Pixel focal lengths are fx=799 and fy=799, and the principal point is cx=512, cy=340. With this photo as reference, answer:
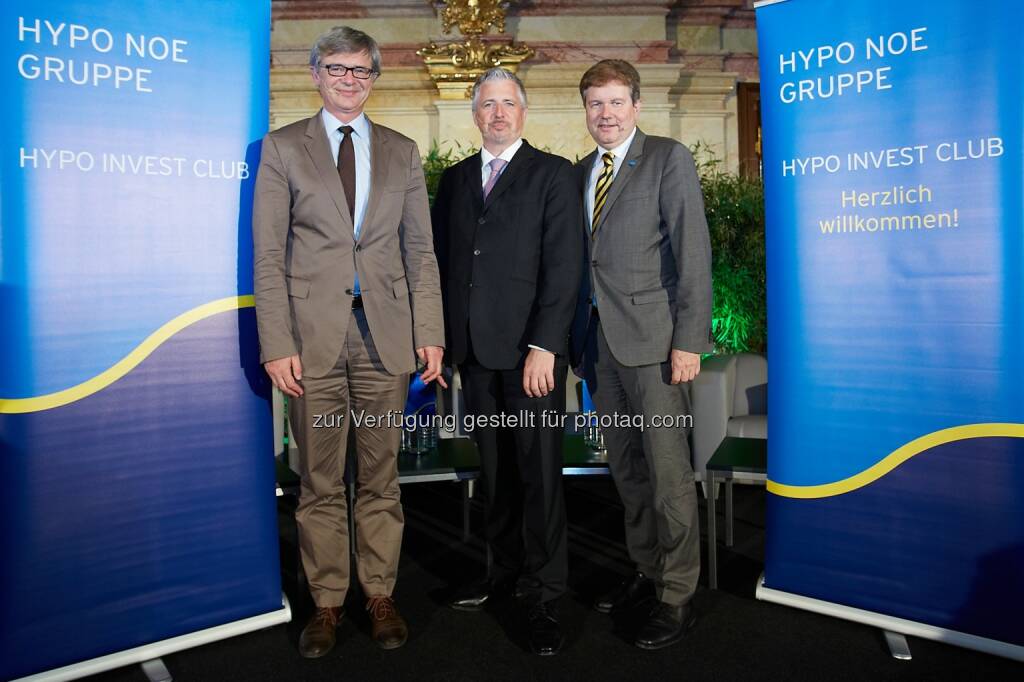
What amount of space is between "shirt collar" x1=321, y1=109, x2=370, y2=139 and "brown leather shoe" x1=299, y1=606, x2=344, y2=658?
1458 mm

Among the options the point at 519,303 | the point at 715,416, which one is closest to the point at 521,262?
the point at 519,303

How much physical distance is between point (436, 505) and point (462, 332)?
6.59 feet

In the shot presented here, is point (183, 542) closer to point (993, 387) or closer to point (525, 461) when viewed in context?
point (525, 461)

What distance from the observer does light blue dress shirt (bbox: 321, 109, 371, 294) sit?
2.37m

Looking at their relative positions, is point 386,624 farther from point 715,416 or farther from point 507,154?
point 715,416

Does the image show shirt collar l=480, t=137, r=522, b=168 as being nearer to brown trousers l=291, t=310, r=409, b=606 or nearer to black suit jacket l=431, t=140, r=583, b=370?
black suit jacket l=431, t=140, r=583, b=370

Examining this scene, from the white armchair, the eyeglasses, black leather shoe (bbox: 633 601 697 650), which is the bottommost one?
black leather shoe (bbox: 633 601 697 650)

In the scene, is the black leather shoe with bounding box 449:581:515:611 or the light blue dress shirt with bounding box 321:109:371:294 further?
the black leather shoe with bounding box 449:581:515:611

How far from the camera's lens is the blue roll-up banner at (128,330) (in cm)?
206

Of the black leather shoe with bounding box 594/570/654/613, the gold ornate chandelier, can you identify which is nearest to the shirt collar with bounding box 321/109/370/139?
the black leather shoe with bounding box 594/570/654/613

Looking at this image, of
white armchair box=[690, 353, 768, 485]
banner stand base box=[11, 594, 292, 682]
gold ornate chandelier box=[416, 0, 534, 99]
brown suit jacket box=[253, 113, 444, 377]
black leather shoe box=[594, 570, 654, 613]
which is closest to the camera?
banner stand base box=[11, 594, 292, 682]

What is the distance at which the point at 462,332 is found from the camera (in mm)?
2506

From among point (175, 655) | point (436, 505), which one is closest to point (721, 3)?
point (436, 505)

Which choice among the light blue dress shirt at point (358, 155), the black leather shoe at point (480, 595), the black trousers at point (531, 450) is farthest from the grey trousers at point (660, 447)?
the light blue dress shirt at point (358, 155)
